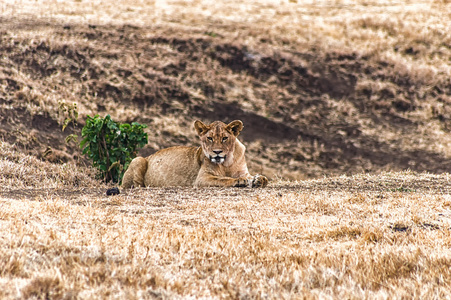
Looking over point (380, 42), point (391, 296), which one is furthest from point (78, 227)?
point (380, 42)

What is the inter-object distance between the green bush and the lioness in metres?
1.49

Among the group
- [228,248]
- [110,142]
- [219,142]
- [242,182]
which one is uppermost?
[228,248]

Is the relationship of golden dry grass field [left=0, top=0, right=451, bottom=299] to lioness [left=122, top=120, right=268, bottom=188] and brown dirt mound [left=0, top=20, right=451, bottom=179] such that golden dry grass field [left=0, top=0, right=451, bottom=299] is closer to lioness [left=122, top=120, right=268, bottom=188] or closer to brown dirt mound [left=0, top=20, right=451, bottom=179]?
brown dirt mound [left=0, top=20, right=451, bottom=179]

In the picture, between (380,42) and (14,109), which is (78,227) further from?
(380,42)

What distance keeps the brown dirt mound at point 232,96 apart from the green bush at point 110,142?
2947 mm

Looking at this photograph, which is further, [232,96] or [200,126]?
[232,96]

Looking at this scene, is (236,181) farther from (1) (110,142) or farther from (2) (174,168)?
(1) (110,142)

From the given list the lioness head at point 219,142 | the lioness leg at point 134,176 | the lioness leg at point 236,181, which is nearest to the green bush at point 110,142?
the lioness leg at point 134,176

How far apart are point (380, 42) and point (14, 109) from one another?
25.8 meters

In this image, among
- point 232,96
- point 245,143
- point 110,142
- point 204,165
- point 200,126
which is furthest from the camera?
Result: point 232,96

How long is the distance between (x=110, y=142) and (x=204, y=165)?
3.94 meters

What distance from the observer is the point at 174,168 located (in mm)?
12086

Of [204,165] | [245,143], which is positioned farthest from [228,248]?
[245,143]

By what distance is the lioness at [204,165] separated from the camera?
36.1 feet
